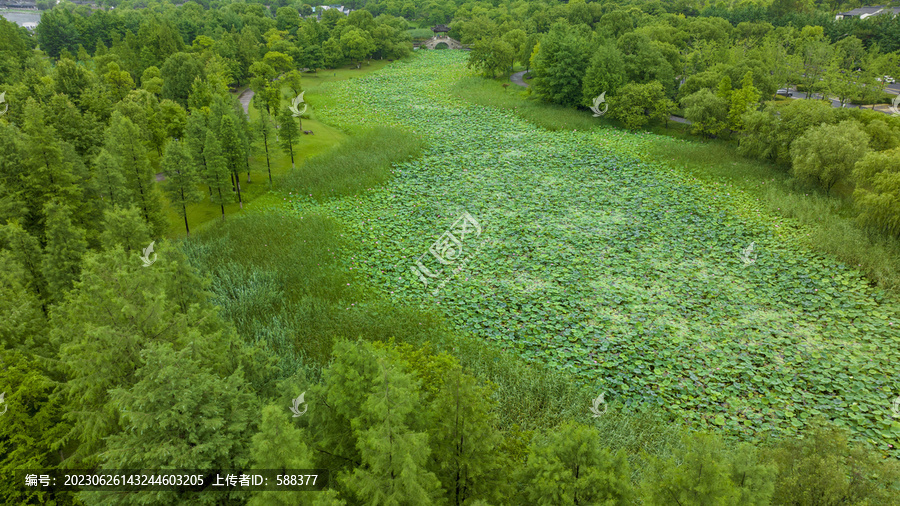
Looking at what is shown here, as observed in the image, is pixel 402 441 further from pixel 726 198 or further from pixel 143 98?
pixel 143 98

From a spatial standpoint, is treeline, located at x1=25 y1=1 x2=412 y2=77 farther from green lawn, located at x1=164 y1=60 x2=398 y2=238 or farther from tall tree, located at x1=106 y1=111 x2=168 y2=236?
tall tree, located at x1=106 y1=111 x2=168 y2=236

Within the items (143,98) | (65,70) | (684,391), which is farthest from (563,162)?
(65,70)

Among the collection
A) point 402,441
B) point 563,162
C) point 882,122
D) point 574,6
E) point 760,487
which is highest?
point 574,6

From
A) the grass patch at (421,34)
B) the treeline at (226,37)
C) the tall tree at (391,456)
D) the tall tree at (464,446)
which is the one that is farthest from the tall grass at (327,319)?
the grass patch at (421,34)

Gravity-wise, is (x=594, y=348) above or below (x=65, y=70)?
below

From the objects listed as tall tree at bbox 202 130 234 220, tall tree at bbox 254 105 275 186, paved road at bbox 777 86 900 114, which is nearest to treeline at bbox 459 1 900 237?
paved road at bbox 777 86 900 114

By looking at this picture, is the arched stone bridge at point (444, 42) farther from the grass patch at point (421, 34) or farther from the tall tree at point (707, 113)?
the tall tree at point (707, 113)
